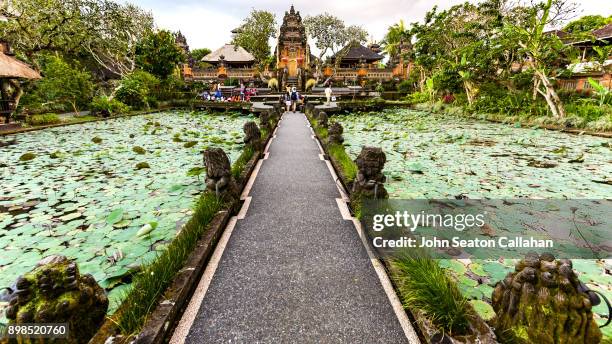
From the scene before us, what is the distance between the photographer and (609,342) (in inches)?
58.3

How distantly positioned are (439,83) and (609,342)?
59.1 ft

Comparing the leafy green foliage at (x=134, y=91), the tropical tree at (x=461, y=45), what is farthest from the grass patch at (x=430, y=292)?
the leafy green foliage at (x=134, y=91)

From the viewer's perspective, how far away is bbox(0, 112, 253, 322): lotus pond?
2557 millimetres

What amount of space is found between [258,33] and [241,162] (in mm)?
38541

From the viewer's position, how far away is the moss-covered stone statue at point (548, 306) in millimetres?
1356

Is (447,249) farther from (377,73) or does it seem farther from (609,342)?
(377,73)

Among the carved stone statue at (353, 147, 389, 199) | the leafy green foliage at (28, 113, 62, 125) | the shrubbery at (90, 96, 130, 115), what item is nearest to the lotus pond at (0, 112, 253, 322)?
the carved stone statue at (353, 147, 389, 199)

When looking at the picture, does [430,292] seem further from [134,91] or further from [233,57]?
[233,57]

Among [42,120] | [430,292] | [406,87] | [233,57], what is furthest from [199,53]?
[430,292]

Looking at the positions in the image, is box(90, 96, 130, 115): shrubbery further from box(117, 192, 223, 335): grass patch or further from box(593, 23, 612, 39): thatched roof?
box(593, 23, 612, 39): thatched roof

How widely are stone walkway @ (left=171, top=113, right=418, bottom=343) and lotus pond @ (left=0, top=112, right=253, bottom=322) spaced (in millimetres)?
708

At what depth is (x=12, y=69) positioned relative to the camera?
34.7 feet

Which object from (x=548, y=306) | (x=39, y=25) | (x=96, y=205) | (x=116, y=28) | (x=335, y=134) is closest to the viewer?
(x=548, y=306)

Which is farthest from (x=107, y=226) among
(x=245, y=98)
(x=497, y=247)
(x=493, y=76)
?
(x=245, y=98)
